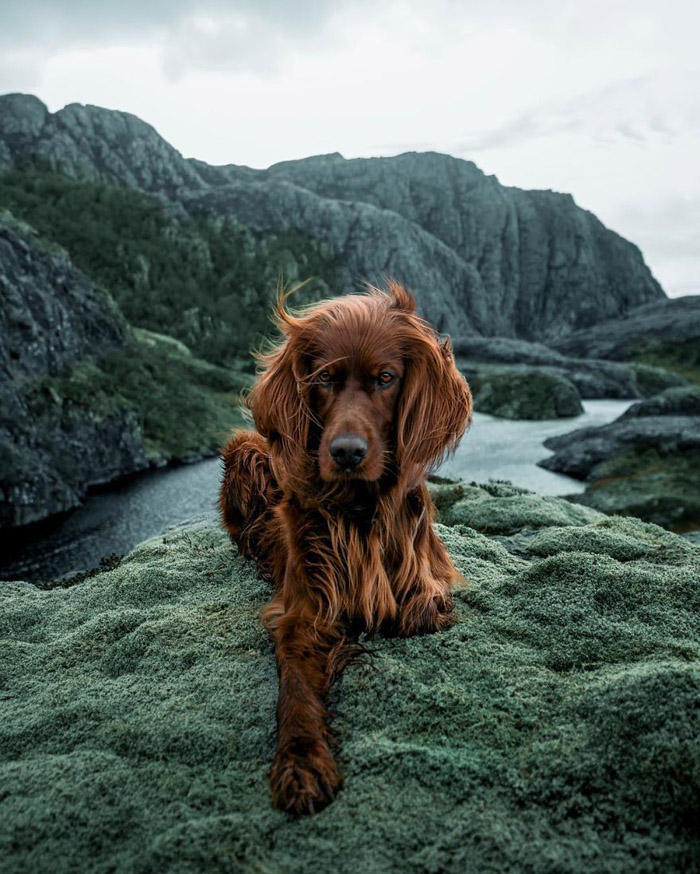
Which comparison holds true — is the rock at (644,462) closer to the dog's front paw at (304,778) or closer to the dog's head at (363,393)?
the dog's head at (363,393)

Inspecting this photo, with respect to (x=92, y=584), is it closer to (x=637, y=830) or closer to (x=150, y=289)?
(x=637, y=830)

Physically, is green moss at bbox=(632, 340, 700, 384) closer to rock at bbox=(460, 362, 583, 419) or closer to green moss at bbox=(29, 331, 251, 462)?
rock at bbox=(460, 362, 583, 419)

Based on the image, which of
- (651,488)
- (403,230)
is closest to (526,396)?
(651,488)

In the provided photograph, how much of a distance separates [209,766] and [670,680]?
2481 mm

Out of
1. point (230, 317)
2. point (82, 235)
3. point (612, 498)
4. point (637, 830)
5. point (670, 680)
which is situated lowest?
point (612, 498)

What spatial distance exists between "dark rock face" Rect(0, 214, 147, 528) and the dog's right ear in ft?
120

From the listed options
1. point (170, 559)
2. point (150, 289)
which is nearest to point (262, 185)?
point (150, 289)

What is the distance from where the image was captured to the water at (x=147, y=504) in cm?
2941

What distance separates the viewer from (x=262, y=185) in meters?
169

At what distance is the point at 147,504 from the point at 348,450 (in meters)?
39.0

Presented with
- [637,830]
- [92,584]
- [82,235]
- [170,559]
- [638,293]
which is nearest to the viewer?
[637,830]

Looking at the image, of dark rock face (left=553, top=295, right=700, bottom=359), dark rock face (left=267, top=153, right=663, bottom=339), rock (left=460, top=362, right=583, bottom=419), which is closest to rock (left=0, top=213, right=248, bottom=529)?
rock (left=460, top=362, right=583, bottom=419)

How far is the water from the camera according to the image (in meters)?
29.4

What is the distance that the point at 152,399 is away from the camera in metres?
64.5
